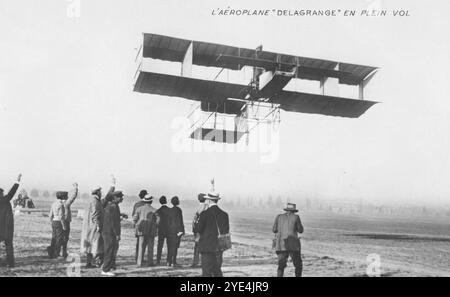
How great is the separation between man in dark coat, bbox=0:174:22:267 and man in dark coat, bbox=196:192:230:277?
4081 mm

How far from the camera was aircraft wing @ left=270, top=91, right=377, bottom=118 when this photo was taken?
46.8 feet

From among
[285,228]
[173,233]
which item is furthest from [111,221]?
[285,228]

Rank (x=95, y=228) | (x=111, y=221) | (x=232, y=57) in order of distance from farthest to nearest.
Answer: (x=232, y=57)
(x=95, y=228)
(x=111, y=221)

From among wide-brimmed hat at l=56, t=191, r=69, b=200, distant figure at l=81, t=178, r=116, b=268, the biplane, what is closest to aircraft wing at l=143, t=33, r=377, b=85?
the biplane

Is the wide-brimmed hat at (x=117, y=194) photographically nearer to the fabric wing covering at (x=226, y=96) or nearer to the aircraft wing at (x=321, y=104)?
the fabric wing covering at (x=226, y=96)

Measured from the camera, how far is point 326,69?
47.2 ft

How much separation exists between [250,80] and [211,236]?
24.2ft

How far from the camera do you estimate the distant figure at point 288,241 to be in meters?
8.80

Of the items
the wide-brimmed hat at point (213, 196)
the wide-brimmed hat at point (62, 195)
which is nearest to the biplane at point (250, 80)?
the wide-brimmed hat at point (62, 195)

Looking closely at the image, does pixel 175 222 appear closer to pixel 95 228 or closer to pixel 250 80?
pixel 95 228

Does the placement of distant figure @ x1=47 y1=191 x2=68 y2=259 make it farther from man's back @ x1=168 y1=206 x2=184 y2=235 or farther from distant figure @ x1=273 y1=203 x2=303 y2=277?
distant figure @ x1=273 y1=203 x2=303 y2=277

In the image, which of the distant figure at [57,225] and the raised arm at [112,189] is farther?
the distant figure at [57,225]

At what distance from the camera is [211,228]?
7.92 metres
